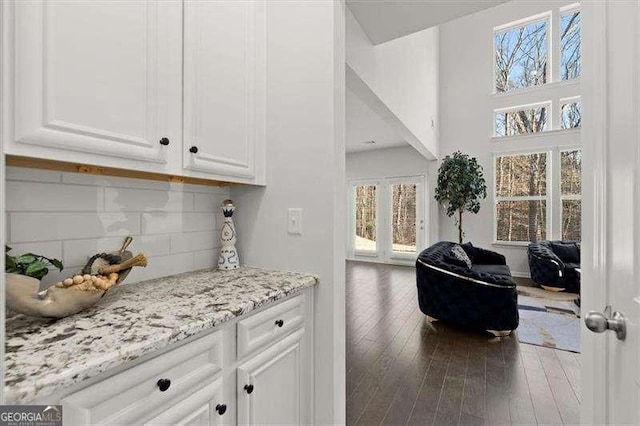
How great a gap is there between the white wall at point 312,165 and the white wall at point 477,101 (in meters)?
5.86

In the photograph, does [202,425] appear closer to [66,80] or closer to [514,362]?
[66,80]

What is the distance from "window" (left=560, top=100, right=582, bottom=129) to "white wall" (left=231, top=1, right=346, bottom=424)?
20.2 feet

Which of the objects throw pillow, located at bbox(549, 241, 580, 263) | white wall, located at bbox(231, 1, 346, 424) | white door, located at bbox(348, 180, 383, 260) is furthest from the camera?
white door, located at bbox(348, 180, 383, 260)

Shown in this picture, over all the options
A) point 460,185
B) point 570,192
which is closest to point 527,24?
point 570,192

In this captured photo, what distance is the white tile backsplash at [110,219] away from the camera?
101cm

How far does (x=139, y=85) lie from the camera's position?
1.06 metres

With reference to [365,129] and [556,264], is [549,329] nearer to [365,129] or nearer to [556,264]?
[556,264]

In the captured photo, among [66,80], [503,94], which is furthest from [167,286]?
[503,94]

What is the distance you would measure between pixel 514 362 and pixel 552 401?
0.51m

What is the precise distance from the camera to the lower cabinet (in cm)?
70

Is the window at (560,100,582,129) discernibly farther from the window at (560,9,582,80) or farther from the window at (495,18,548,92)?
the window at (495,18,548,92)

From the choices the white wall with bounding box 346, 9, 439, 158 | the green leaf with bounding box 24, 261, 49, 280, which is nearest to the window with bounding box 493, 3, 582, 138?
the white wall with bounding box 346, 9, 439, 158

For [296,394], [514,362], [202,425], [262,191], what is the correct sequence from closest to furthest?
[202,425] < [296,394] < [262,191] < [514,362]

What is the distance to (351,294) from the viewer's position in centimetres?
462
